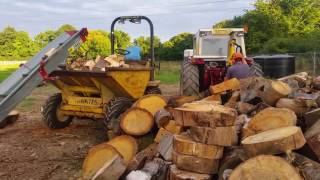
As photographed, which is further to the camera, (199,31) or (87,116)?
(199,31)

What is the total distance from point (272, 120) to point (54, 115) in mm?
5322

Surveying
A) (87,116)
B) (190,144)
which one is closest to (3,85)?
(87,116)

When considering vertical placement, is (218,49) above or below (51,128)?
above

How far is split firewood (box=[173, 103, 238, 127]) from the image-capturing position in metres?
5.31

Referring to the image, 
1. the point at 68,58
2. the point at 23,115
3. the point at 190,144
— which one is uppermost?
the point at 68,58

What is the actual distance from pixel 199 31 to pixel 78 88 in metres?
4.76

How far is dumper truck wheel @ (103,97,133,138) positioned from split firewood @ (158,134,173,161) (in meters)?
1.70

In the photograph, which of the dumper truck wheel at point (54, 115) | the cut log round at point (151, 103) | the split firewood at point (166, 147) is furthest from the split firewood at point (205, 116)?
the dumper truck wheel at point (54, 115)

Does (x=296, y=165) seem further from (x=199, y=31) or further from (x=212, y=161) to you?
(x=199, y=31)

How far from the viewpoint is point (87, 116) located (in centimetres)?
889

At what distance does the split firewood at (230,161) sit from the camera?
4902 mm

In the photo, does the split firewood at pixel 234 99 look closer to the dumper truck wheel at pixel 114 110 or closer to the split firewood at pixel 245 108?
the split firewood at pixel 245 108

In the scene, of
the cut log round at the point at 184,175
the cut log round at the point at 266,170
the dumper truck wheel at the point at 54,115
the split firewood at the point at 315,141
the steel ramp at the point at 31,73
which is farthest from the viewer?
the dumper truck wheel at the point at 54,115

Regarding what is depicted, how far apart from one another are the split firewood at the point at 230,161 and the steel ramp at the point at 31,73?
11.0 ft
